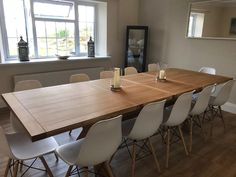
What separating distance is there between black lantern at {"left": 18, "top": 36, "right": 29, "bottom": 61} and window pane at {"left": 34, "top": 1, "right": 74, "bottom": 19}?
2.18ft

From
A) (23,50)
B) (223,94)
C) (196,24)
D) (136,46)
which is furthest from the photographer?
(136,46)

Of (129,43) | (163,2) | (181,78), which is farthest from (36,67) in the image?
(163,2)

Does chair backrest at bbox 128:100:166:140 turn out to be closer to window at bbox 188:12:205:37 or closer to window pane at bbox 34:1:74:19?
window at bbox 188:12:205:37

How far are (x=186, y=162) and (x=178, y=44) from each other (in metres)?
2.86

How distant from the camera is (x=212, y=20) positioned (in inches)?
149

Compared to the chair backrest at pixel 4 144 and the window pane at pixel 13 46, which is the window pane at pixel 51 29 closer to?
the window pane at pixel 13 46

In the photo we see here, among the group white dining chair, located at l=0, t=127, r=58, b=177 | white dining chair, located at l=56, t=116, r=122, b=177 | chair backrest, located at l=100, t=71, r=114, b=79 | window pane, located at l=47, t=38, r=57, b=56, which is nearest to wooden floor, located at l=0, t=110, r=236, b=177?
white dining chair, located at l=0, t=127, r=58, b=177

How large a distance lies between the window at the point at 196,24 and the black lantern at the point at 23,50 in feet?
10.7

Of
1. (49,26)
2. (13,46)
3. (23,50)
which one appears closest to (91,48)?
(49,26)

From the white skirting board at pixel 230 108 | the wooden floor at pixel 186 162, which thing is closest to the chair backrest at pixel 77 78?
the wooden floor at pixel 186 162

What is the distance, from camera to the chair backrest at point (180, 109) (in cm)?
202

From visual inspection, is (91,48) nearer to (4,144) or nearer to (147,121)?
(147,121)

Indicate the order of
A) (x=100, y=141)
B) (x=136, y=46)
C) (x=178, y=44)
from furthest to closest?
(x=136, y=46)
(x=178, y=44)
(x=100, y=141)

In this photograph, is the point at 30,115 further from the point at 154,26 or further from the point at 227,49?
the point at 154,26
